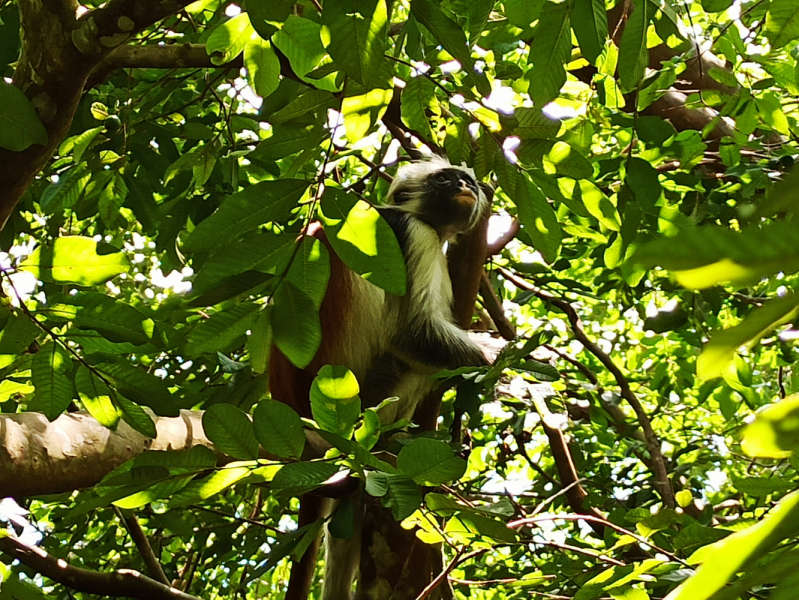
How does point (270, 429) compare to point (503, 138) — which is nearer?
point (270, 429)

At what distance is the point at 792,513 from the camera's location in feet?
1.19

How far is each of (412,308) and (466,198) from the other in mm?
746

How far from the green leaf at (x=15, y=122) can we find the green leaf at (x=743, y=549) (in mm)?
1637

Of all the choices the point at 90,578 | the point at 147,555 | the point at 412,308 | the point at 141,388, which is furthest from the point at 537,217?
the point at 412,308

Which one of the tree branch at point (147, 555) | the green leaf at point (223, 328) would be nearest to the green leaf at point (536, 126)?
the green leaf at point (223, 328)

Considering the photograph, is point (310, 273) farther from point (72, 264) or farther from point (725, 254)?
point (725, 254)

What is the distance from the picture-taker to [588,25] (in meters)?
1.67

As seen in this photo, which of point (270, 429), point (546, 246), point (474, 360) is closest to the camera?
point (270, 429)

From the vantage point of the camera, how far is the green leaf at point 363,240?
5.48 feet

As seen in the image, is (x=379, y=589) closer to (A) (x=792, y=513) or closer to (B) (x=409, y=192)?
(B) (x=409, y=192)

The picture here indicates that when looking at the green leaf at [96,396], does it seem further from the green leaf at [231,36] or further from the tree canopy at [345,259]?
the green leaf at [231,36]

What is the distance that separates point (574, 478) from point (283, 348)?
87.7 inches

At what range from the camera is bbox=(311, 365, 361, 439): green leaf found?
5.35ft

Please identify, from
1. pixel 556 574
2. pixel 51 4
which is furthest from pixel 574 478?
pixel 51 4
